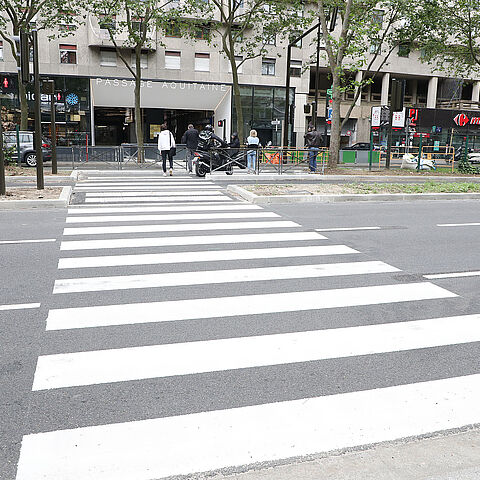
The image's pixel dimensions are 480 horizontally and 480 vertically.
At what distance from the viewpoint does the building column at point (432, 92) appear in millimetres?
54031

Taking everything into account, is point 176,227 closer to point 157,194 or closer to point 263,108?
point 157,194

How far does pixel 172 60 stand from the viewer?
1599 inches

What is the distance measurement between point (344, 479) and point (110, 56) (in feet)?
133

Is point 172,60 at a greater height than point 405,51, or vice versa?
point 172,60

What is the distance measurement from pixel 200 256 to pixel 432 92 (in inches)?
2079

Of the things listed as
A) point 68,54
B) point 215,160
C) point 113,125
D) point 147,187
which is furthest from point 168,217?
point 113,125

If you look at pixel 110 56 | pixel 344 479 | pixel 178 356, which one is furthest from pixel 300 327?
pixel 110 56

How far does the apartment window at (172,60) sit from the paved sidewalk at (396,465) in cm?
4040

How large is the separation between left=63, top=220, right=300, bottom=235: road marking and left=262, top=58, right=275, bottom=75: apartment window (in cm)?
3476

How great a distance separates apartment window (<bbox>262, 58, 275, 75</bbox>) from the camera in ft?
141

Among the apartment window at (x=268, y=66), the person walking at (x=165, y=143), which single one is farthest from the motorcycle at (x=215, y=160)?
the apartment window at (x=268, y=66)

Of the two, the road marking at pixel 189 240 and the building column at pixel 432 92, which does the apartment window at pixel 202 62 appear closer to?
the building column at pixel 432 92

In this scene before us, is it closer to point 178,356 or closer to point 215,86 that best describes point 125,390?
point 178,356

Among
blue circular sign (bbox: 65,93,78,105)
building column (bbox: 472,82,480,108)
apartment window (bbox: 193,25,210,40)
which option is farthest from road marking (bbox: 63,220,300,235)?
building column (bbox: 472,82,480,108)
